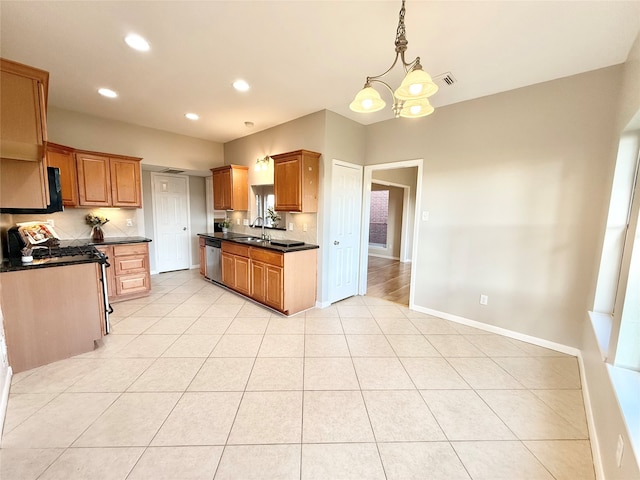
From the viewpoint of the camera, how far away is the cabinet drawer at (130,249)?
3879mm

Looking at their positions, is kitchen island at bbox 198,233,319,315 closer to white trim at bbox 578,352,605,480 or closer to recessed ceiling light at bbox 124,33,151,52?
recessed ceiling light at bbox 124,33,151,52

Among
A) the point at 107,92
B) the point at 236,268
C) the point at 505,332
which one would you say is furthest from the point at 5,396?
the point at 505,332

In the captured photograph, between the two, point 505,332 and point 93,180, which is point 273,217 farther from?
point 505,332

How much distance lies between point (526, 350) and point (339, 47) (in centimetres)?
352

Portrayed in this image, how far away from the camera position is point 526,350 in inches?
106

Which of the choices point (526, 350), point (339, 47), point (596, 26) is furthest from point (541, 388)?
point (339, 47)

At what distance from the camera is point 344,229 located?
4.00m

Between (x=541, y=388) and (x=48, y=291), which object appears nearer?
(x=541, y=388)

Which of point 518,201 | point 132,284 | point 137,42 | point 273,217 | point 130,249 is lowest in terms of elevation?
point 132,284

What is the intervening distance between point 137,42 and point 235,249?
9.00 ft

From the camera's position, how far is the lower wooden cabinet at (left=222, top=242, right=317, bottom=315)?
3.41 metres

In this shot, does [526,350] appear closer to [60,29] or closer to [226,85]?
[226,85]

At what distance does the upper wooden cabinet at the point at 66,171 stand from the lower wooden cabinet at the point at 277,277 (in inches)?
93.0

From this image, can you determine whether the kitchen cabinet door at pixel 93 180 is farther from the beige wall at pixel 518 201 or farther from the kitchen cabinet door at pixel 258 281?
the beige wall at pixel 518 201
